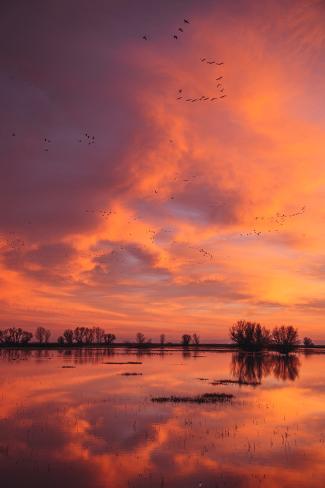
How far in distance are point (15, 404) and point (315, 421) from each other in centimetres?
2002

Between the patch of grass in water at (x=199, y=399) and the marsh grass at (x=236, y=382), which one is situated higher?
the patch of grass in water at (x=199, y=399)

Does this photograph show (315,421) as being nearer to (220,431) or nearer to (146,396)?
(220,431)

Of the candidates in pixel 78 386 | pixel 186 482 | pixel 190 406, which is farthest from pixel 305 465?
pixel 78 386

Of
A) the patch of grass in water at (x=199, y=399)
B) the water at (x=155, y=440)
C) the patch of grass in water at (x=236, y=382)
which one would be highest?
the water at (x=155, y=440)

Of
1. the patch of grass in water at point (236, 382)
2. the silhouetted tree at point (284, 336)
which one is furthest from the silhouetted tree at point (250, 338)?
the patch of grass in water at point (236, 382)

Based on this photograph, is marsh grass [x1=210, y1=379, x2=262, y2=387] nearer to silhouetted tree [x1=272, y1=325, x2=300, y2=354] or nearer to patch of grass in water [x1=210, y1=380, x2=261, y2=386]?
patch of grass in water [x1=210, y1=380, x2=261, y2=386]

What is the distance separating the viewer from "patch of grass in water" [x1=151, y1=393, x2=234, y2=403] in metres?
34.3

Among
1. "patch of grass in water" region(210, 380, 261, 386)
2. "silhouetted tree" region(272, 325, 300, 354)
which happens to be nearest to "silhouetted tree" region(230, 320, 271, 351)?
"silhouetted tree" region(272, 325, 300, 354)

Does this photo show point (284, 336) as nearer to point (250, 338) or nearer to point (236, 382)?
point (250, 338)

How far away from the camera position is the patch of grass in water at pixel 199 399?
3434cm

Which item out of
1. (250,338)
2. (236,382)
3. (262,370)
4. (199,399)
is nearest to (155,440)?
(199,399)

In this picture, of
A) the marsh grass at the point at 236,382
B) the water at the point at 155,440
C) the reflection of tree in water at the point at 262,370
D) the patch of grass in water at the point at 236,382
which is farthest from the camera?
the reflection of tree in water at the point at 262,370

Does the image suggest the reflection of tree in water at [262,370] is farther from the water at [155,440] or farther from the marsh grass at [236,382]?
the water at [155,440]

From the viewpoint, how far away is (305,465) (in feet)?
61.7
